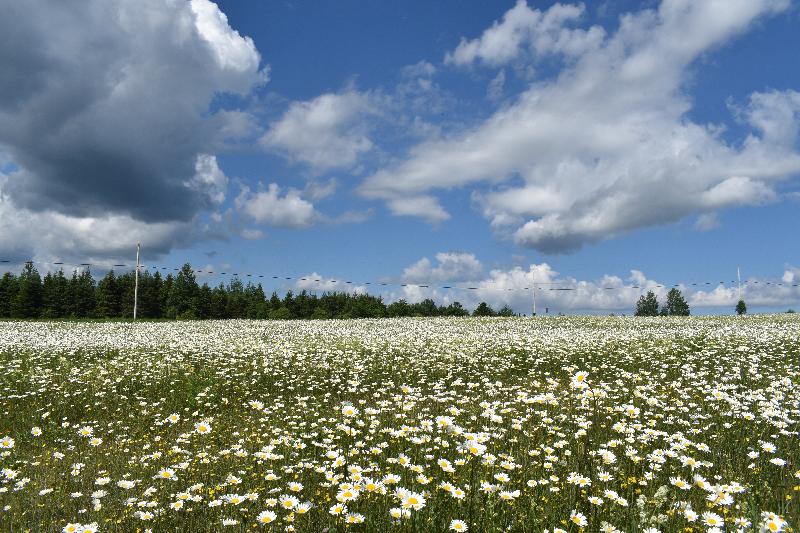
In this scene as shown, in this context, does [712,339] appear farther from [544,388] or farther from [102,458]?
[102,458]

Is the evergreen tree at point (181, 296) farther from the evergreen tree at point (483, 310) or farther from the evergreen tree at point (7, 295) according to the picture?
the evergreen tree at point (483, 310)

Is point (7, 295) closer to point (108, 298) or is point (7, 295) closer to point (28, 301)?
point (28, 301)

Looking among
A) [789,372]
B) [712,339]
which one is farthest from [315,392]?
[712,339]

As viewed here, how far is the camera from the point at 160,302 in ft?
297

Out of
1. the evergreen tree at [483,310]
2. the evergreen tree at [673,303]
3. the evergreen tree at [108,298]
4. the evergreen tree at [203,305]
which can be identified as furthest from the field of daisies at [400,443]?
the evergreen tree at [673,303]

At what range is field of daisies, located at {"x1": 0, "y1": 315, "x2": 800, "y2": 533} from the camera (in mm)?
4578

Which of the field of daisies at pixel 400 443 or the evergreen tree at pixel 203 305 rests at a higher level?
the evergreen tree at pixel 203 305

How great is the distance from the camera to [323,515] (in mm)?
4691

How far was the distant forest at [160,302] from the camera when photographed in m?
81.1

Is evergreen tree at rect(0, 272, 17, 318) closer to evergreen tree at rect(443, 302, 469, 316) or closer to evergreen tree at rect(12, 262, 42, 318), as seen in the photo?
evergreen tree at rect(12, 262, 42, 318)

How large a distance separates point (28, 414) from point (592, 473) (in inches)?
472

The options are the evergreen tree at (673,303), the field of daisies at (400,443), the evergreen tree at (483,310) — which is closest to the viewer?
the field of daisies at (400,443)

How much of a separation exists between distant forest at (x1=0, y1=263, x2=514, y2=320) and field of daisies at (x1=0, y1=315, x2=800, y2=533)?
207 feet

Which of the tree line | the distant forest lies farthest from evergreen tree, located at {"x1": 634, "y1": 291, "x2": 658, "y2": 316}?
the distant forest
